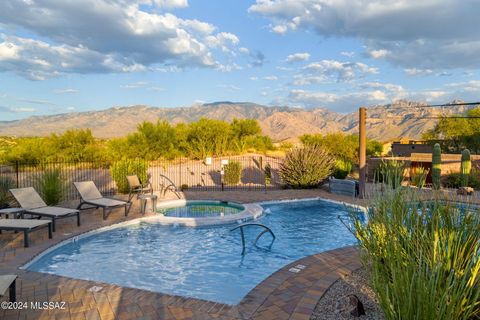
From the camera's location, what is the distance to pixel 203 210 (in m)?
10.6

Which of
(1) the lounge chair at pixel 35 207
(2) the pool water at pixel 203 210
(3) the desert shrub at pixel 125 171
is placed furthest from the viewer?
(3) the desert shrub at pixel 125 171

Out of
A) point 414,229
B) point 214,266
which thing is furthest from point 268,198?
point 414,229

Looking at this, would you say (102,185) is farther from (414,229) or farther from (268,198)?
(414,229)

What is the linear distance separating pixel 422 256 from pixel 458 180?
13.4m

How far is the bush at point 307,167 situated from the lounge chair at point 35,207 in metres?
8.20

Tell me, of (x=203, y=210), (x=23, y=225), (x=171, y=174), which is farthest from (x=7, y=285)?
(x=171, y=174)

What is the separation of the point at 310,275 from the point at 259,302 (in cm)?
110

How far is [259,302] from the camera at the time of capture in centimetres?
412

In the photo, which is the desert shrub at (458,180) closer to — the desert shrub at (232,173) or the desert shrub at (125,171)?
the desert shrub at (232,173)

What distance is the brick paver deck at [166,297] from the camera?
3.78 m

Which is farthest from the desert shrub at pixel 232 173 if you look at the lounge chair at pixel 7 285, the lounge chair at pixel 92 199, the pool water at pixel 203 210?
the lounge chair at pixel 7 285

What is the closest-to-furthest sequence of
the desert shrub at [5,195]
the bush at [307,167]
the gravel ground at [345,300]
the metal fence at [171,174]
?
the gravel ground at [345,300] → the desert shrub at [5,195] → the bush at [307,167] → the metal fence at [171,174]

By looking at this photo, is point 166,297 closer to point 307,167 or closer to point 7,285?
point 7,285

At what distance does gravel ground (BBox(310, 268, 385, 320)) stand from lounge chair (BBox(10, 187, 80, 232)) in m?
5.40
